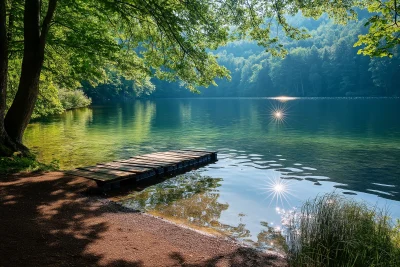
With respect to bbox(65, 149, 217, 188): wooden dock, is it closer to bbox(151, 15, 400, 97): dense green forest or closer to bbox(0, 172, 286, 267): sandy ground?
bbox(0, 172, 286, 267): sandy ground

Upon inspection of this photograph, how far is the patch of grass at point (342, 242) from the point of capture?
5668 mm

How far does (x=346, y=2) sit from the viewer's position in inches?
461

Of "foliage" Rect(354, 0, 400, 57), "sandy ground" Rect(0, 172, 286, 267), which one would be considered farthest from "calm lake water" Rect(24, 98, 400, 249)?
"foliage" Rect(354, 0, 400, 57)

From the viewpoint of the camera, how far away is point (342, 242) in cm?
603

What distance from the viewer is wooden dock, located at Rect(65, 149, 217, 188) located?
12070 millimetres

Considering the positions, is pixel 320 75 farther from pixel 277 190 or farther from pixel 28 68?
pixel 28 68

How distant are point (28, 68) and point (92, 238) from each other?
8.36m

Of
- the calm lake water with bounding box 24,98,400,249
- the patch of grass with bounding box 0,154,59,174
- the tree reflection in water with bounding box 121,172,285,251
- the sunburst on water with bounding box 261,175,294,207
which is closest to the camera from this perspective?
the tree reflection in water with bounding box 121,172,285,251

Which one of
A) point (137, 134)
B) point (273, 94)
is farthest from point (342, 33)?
point (137, 134)

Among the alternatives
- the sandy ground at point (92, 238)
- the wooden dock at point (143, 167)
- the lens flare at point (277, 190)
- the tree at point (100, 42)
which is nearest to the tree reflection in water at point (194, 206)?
the wooden dock at point (143, 167)

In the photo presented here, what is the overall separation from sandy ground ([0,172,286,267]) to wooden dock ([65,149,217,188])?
2.64m

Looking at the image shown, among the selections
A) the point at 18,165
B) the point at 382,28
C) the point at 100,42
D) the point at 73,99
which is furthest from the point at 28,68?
the point at 73,99

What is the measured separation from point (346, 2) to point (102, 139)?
20.5 meters

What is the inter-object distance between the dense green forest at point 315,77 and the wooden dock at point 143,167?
3011 inches
